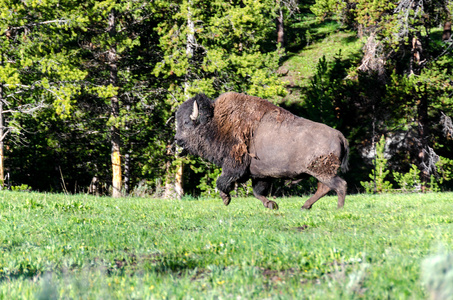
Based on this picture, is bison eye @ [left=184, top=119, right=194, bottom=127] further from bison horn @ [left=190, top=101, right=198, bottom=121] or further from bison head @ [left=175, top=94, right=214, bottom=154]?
bison horn @ [left=190, top=101, right=198, bottom=121]

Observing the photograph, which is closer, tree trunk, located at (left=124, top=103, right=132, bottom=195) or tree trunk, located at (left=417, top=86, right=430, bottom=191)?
tree trunk, located at (left=417, top=86, right=430, bottom=191)

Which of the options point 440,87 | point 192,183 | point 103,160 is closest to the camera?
point 440,87

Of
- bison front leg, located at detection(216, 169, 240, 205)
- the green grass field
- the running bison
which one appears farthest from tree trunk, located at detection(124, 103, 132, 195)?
the green grass field

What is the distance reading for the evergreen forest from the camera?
16.1 meters

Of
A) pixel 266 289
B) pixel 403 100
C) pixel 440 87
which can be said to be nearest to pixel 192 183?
pixel 403 100

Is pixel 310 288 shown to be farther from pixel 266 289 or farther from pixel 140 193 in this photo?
pixel 140 193

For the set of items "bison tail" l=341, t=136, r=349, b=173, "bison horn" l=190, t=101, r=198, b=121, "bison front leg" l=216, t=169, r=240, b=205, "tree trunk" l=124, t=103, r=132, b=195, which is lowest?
"tree trunk" l=124, t=103, r=132, b=195

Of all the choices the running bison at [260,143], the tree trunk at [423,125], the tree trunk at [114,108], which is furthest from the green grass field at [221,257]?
the tree trunk at [423,125]

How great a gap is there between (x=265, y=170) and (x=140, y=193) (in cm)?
1141

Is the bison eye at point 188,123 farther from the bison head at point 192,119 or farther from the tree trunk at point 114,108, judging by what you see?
the tree trunk at point 114,108

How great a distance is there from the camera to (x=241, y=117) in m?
8.89

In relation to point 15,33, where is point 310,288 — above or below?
below

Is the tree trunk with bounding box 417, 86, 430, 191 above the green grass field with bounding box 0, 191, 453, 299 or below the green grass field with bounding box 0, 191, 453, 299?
below

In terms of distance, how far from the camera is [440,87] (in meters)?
18.8
